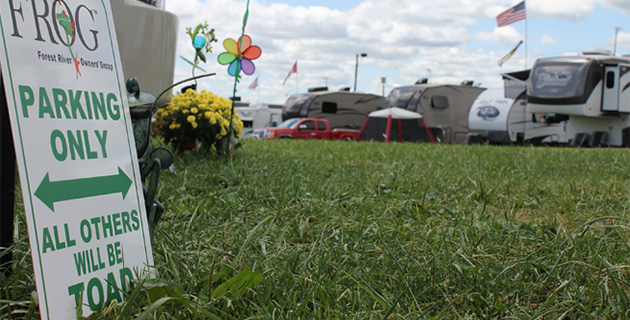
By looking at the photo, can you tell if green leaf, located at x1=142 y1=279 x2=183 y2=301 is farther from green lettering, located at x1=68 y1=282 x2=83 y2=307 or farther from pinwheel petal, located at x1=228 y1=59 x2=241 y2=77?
pinwheel petal, located at x1=228 y1=59 x2=241 y2=77

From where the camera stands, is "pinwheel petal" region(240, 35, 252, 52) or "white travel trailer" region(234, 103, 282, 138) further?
"white travel trailer" region(234, 103, 282, 138)

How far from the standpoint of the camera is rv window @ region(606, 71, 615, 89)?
11505 millimetres

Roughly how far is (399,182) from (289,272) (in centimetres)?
180

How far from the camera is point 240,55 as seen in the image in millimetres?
3469

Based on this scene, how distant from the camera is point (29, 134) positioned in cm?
122

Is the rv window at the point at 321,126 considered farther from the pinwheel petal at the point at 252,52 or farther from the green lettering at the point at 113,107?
the green lettering at the point at 113,107

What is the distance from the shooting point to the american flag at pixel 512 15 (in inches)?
583

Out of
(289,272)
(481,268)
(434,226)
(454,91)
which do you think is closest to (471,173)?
(434,226)

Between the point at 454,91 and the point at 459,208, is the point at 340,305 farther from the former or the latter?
the point at 454,91

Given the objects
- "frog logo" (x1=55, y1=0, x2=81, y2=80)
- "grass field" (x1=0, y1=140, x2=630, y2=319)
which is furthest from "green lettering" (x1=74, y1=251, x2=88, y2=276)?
"frog logo" (x1=55, y1=0, x2=81, y2=80)

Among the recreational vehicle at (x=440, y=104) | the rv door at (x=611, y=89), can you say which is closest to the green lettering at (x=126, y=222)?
the rv door at (x=611, y=89)

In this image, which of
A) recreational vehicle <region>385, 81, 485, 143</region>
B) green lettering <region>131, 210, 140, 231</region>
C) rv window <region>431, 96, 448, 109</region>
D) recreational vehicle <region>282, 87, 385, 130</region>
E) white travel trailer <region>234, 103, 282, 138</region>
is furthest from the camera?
white travel trailer <region>234, 103, 282, 138</region>

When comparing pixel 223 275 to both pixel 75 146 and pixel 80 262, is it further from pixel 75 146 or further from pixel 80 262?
pixel 75 146

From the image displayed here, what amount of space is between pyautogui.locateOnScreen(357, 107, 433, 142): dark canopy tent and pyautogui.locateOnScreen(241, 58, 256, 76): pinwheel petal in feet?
36.7
